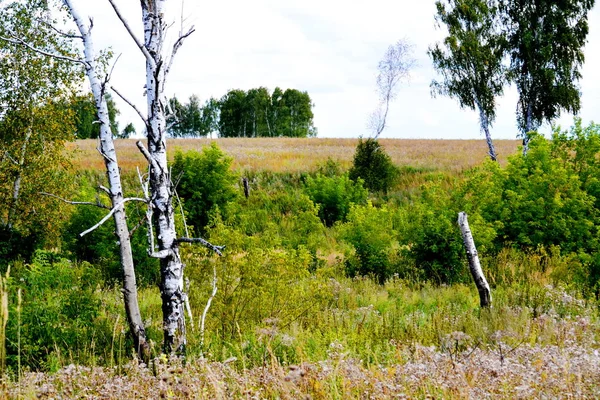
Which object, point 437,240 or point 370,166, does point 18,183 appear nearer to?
point 437,240

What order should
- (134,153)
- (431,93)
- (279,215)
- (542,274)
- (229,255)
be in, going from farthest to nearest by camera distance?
(134,153) → (431,93) → (279,215) → (542,274) → (229,255)

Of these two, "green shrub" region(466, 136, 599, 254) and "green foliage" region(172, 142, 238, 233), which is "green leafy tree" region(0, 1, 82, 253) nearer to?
"green foliage" region(172, 142, 238, 233)

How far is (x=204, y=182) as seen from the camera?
55.4ft

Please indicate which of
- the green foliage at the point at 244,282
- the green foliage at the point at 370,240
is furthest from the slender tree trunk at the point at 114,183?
the green foliage at the point at 370,240

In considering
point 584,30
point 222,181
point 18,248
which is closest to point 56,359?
point 18,248

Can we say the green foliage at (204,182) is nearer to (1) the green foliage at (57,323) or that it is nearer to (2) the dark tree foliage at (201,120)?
(1) the green foliage at (57,323)

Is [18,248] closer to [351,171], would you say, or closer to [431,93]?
[351,171]

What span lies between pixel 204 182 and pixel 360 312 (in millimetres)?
9645

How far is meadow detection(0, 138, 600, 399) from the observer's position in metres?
3.90

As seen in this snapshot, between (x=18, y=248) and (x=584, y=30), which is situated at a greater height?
(x=584, y=30)

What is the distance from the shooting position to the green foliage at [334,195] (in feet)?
63.0

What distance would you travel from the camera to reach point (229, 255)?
666cm

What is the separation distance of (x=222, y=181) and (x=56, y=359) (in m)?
11.6

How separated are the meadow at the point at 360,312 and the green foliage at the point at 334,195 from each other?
2934mm
